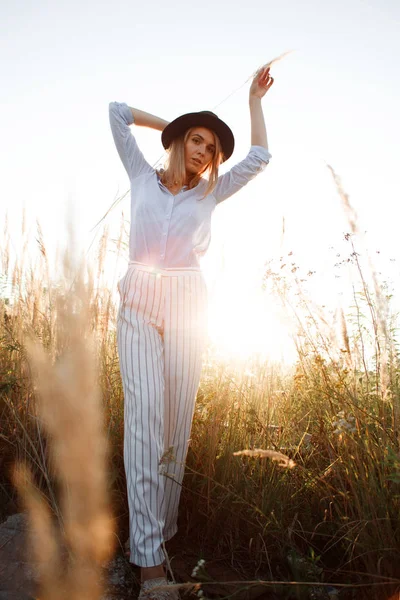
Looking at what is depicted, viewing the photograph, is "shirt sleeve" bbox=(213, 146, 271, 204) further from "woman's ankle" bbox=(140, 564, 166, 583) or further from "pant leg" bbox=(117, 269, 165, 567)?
"woman's ankle" bbox=(140, 564, 166, 583)

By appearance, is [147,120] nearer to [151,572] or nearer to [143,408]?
[143,408]

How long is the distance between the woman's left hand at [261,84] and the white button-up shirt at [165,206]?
0.34m

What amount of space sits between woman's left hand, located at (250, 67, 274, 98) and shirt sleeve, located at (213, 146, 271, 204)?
1.11ft

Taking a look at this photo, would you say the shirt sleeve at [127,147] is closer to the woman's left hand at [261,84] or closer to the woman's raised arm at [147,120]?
the woman's raised arm at [147,120]

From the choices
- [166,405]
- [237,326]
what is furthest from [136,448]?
[237,326]

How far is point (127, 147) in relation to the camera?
2.34 m

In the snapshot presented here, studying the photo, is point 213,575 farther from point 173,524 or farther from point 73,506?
point 73,506

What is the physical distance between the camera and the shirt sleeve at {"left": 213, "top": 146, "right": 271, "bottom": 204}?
2393mm

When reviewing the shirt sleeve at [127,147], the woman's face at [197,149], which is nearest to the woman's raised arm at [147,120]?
the shirt sleeve at [127,147]

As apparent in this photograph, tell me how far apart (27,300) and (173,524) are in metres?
1.46

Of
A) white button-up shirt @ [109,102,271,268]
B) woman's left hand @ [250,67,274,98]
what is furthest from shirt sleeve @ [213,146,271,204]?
woman's left hand @ [250,67,274,98]

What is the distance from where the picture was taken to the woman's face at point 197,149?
2346 mm

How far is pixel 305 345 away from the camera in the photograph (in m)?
2.16

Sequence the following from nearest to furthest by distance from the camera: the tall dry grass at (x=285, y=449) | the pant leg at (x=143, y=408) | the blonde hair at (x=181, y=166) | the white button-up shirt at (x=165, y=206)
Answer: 1. the tall dry grass at (x=285, y=449)
2. the pant leg at (x=143, y=408)
3. the white button-up shirt at (x=165, y=206)
4. the blonde hair at (x=181, y=166)
